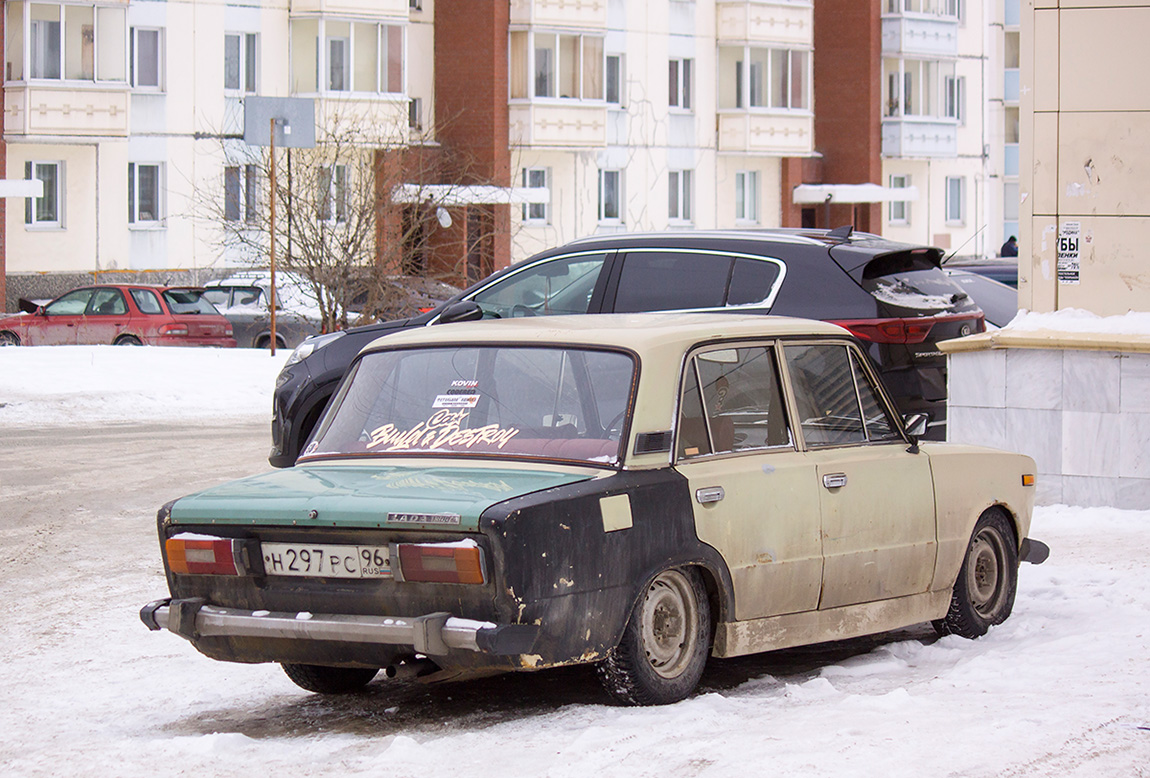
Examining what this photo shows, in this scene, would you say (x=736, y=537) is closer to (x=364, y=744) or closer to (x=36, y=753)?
(x=364, y=744)

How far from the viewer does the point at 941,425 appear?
11.8 metres

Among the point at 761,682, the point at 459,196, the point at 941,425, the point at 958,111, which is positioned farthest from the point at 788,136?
the point at 761,682

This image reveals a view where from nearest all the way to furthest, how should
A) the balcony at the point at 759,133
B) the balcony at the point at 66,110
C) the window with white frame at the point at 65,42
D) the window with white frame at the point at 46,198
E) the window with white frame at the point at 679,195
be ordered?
1. the balcony at the point at 66,110
2. the window with white frame at the point at 65,42
3. the window with white frame at the point at 46,198
4. the window with white frame at the point at 679,195
5. the balcony at the point at 759,133

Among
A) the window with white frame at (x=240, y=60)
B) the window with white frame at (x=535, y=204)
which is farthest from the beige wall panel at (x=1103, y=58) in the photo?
the window with white frame at (x=535, y=204)

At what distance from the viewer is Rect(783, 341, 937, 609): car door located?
6.89 m

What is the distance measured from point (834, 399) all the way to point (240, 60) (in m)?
38.5

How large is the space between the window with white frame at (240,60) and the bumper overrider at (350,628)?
38813 mm

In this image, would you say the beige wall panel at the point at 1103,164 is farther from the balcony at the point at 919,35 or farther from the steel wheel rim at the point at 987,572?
the balcony at the point at 919,35

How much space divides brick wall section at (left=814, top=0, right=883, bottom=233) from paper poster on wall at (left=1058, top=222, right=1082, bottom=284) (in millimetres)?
44022

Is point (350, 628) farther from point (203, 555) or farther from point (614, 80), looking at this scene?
point (614, 80)

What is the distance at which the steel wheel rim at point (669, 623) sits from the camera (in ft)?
20.0

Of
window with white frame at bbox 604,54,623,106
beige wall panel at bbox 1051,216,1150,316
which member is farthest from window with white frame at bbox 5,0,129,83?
beige wall panel at bbox 1051,216,1150,316

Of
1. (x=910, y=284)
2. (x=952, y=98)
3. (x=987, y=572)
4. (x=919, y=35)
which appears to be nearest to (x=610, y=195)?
(x=919, y=35)

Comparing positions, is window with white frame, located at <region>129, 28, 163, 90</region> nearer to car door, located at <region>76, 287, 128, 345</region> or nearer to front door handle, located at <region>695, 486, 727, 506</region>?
car door, located at <region>76, 287, 128, 345</region>
